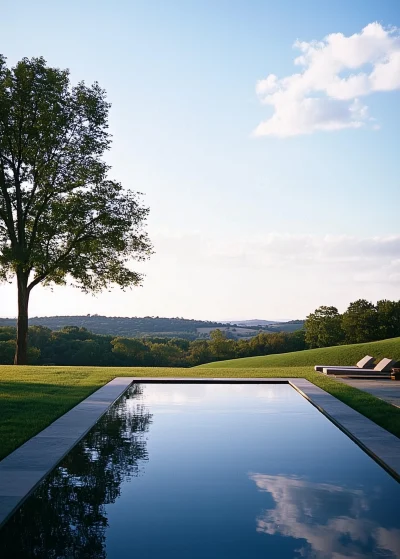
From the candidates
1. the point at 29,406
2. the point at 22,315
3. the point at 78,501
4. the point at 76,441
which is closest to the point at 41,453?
the point at 76,441

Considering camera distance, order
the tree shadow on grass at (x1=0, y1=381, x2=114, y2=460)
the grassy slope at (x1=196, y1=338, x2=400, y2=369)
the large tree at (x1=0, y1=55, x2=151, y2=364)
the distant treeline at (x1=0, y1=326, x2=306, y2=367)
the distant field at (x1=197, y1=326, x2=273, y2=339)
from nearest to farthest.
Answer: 1. the tree shadow on grass at (x1=0, y1=381, x2=114, y2=460)
2. the large tree at (x1=0, y1=55, x2=151, y2=364)
3. the grassy slope at (x1=196, y1=338, x2=400, y2=369)
4. the distant treeline at (x1=0, y1=326, x2=306, y2=367)
5. the distant field at (x1=197, y1=326, x2=273, y2=339)

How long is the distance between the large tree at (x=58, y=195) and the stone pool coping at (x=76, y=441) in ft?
40.5

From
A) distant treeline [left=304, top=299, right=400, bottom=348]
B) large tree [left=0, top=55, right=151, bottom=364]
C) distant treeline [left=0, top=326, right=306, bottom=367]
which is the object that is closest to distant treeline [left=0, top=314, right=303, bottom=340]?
distant treeline [left=304, top=299, right=400, bottom=348]

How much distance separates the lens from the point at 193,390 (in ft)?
50.8

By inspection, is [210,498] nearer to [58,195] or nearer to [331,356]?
[58,195]

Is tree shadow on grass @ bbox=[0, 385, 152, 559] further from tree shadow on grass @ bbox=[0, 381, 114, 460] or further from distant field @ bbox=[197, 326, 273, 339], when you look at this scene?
distant field @ bbox=[197, 326, 273, 339]

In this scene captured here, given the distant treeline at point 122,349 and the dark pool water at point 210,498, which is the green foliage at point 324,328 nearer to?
the distant treeline at point 122,349

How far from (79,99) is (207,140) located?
7155 mm

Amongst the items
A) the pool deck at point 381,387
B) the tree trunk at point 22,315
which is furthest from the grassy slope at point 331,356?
the pool deck at point 381,387

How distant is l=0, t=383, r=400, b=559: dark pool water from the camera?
14.2ft

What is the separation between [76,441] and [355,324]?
43443mm

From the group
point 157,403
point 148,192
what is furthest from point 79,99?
point 157,403

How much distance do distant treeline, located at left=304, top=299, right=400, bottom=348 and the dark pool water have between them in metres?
40.2

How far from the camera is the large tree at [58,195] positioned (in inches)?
958
